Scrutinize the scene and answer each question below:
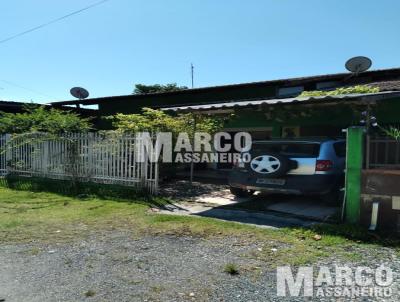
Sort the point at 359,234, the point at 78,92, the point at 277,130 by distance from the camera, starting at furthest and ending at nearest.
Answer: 1. the point at 78,92
2. the point at 277,130
3. the point at 359,234

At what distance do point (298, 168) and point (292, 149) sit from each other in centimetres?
55

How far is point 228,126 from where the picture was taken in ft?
49.6

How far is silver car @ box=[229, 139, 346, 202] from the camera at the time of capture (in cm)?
782

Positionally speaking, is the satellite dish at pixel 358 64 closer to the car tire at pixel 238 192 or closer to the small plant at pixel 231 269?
the car tire at pixel 238 192

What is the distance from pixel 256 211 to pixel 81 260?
388 cm

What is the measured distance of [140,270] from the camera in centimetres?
462

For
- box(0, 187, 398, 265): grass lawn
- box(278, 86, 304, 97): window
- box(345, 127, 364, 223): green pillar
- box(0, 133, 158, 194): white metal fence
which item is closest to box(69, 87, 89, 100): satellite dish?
box(0, 133, 158, 194): white metal fence

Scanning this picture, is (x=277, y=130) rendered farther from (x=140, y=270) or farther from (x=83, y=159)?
(x=140, y=270)

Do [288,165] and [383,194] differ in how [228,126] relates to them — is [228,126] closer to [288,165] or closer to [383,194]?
[288,165]

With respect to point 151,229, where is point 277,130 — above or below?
above

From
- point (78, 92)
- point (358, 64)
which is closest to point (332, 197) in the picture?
point (358, 64)

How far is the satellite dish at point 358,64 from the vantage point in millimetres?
12844

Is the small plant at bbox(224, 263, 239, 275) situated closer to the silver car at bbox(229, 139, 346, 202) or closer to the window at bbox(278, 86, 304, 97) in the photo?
the silver car at bbox(229, 139, 346, 202)

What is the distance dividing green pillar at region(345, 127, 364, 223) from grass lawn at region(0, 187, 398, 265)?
0.46 metres
